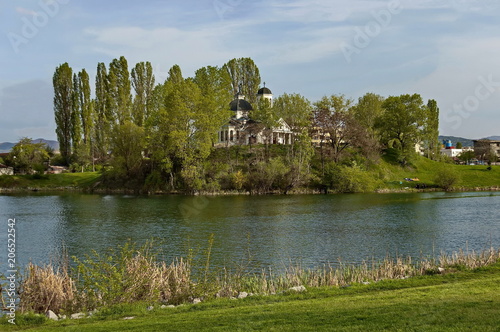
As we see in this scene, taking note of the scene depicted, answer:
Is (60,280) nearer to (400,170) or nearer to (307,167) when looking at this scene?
(307,167)

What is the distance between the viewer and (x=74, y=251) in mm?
27453

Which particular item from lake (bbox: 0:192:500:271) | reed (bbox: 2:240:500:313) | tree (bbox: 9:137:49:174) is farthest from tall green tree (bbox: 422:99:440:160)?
tree (bbox: 9:137:49:174)

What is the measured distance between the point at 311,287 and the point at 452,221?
1118 inches

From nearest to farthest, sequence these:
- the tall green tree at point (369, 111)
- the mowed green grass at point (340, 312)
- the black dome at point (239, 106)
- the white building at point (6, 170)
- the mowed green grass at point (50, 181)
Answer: the mowed green grass at point (340, 312) < the mowed green grass at point (50, 181) < the white building at point (6, 170) < the tall green tree at point (369, 111) < the black dome at point (239, 106)

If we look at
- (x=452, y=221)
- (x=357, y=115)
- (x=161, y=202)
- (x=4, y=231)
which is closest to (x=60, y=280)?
(x=4, y=231)

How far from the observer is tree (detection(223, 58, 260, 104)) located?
12144cm

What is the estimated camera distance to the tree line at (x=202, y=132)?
72.8 meters

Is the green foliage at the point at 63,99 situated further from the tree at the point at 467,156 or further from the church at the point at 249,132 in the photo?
the tree at the point at 467,156

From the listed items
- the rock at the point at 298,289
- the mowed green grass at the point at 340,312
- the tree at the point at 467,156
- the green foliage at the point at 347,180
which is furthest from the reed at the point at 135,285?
the tree at the point at 467,156

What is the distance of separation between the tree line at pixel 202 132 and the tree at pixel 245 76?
2140cm

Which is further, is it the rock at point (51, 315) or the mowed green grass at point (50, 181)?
the mowed green grass at point (50, 181)

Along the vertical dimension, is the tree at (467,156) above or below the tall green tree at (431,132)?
below

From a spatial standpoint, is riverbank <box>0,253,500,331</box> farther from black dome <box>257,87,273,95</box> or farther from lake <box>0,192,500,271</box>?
black dome <box>257,87,273,95</box>

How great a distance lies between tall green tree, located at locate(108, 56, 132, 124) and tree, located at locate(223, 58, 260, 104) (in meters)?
34.5
